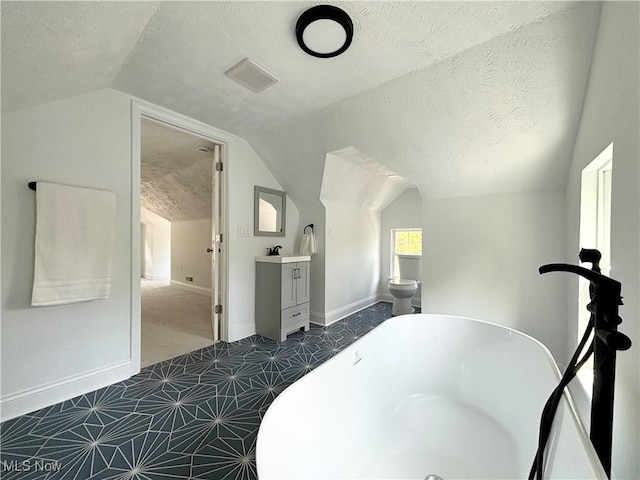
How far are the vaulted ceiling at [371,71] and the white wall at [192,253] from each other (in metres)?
3.33

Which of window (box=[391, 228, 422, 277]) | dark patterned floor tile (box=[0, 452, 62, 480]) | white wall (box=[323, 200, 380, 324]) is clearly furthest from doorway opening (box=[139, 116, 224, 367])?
window (box=[391, 228, 422, 277])

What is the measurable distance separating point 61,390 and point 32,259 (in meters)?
0.90

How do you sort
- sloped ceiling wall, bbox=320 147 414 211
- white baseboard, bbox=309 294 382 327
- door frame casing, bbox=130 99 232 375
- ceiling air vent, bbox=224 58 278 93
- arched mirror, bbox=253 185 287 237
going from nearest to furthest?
ceiling air vent, bbox=224 58 278 93, door frame casing, bbox=130 99 232 375, sloped ceiling wall, bbox=320 147 414 211, arched mirror, bbox=253 185 287 237, white baseboard, bbox=309 294 382 327

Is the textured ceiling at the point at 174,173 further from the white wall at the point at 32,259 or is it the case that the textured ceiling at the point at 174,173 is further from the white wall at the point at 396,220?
the white wall at the point at 396,220

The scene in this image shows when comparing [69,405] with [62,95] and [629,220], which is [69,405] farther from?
[629,220]

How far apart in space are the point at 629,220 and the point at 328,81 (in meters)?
1.78

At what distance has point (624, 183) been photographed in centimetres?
94

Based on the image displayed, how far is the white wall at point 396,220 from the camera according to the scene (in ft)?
13.6

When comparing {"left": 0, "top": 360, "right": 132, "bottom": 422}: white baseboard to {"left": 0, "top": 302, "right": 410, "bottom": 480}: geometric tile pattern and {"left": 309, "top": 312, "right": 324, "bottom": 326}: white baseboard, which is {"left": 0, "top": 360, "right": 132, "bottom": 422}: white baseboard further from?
{"left": 309, "top": 312, "right": 324, "bottom": 326}: white baseboard

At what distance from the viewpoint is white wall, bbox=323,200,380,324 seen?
133 inches

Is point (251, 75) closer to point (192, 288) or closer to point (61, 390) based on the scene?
point (61, 390)

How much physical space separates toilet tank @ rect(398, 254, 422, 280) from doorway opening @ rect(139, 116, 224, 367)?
104 inches

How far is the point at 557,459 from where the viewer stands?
867mm

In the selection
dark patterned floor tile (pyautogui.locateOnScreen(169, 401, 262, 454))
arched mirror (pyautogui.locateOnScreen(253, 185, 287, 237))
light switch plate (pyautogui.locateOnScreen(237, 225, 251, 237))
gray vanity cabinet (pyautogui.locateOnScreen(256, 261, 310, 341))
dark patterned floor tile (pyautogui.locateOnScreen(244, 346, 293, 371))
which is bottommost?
dark patterned floor tile (pyautogui.locateOnScreen(244, 346, 293, 371))
